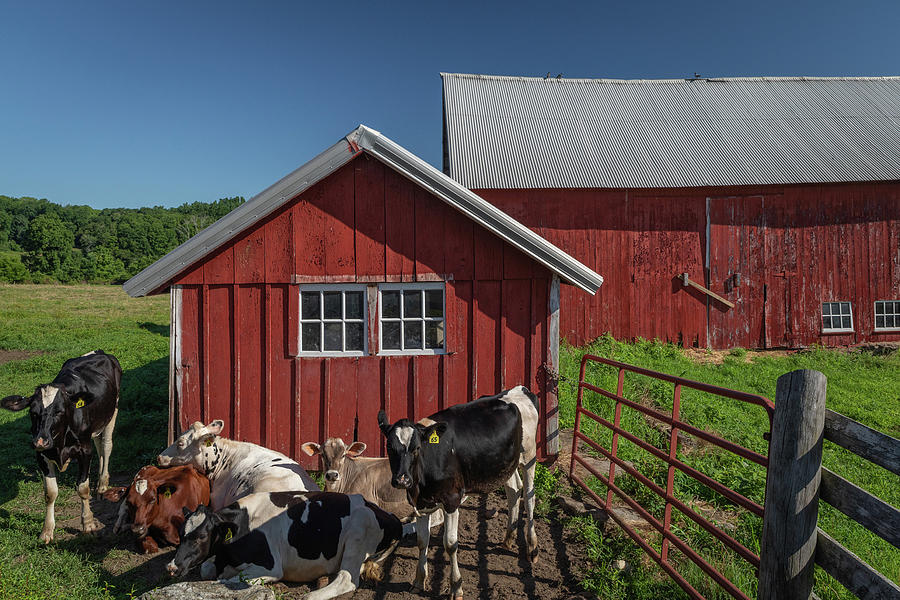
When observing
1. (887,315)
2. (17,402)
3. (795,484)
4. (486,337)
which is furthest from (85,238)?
(795,484)

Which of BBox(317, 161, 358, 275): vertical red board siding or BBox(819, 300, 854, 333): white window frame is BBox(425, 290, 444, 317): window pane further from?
BBox(819, 300, 854, 333): white window frame

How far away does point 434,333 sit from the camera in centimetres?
704

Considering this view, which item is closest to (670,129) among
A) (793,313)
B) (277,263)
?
(793,313)

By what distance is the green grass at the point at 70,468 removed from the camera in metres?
4.60

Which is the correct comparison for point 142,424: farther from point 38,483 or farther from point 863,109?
point 863,109

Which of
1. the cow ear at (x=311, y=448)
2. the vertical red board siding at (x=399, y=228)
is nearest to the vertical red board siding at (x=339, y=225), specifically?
the vertical red board siding at (x=399, y=228)

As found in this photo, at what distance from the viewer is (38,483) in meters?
7.04

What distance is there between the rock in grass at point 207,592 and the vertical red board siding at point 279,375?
2.98 metres

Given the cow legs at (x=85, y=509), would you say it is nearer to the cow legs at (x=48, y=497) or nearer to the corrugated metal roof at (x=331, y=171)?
the cow legs at (x=48, y=497)

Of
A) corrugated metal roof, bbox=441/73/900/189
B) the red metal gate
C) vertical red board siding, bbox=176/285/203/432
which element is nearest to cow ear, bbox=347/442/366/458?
vertical red board siding, bbox=176/285/203/432

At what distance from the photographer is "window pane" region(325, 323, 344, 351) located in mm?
6945

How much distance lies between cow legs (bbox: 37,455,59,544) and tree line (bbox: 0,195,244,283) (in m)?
52.9

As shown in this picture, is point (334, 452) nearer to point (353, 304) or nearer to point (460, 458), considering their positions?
point (460, 458)

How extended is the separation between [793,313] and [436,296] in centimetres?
1335
